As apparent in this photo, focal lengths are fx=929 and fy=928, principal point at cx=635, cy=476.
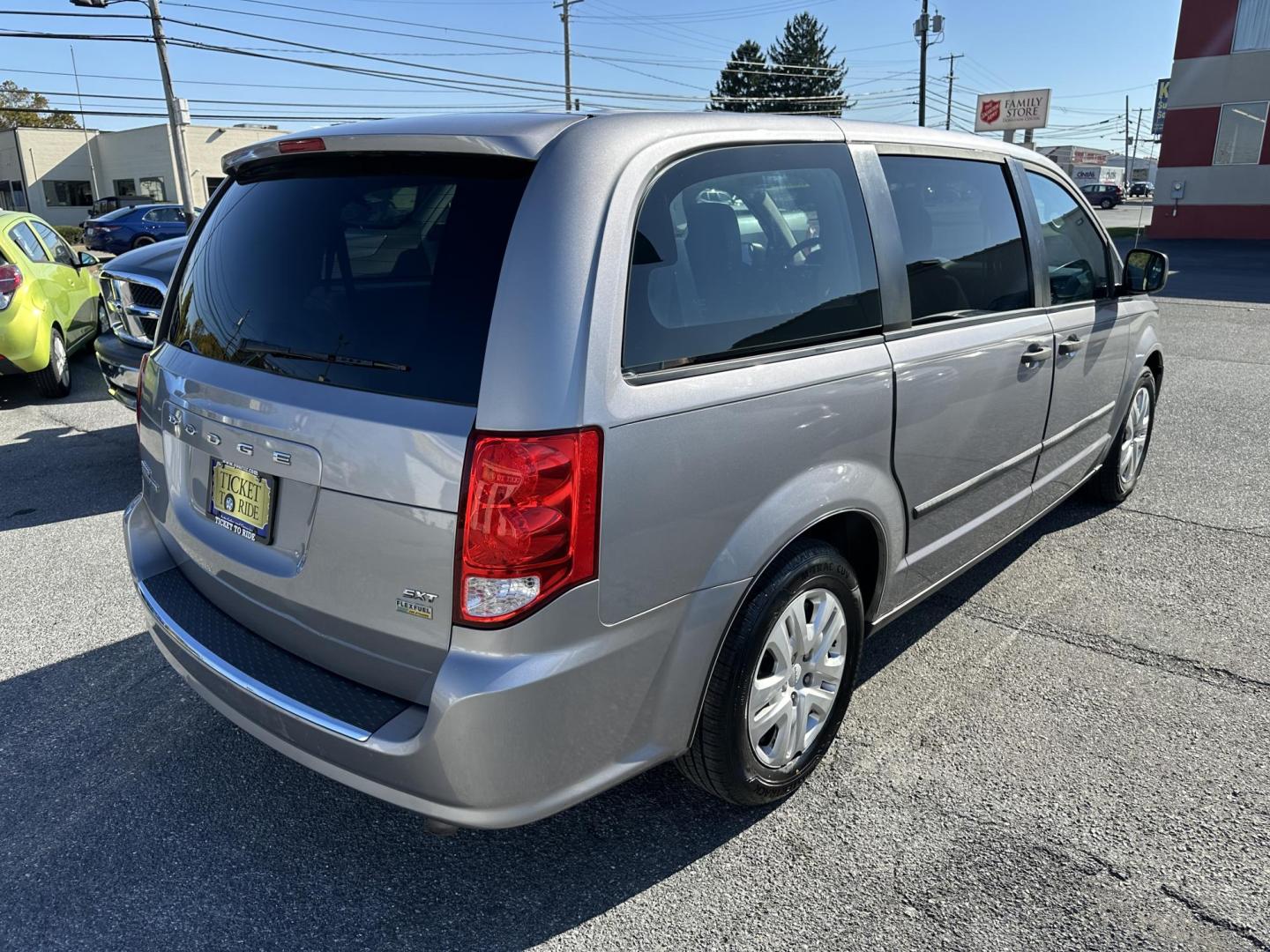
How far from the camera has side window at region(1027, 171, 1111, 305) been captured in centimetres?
378

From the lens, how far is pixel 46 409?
7.79 meters

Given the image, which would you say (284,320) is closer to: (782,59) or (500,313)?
(500,313)

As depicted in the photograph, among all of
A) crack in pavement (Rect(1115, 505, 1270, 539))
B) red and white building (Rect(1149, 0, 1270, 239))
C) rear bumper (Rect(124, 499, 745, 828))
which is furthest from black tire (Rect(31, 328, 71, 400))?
red and white building (Rect(1149, 0, 1270, 239))

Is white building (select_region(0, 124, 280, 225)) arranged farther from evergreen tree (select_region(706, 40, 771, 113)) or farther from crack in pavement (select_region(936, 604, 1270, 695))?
crack in pavement (select_region(936, 604, 1270, 695))

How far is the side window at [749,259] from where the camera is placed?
214 centimetres

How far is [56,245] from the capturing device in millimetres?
9297

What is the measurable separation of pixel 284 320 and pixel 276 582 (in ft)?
2.12

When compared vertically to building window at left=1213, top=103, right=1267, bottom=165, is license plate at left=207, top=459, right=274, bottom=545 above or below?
below

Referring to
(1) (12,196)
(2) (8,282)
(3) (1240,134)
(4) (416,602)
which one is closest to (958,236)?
(4) (416,602)

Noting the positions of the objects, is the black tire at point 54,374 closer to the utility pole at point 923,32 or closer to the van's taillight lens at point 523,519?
the van's taillight lens at point 523,519

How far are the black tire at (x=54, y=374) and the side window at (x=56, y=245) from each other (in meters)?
1.34

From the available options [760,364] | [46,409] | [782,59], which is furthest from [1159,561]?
[782,59]

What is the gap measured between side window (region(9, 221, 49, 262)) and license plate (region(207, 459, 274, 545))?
24.3 feet

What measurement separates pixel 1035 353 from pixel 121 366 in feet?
16.9
